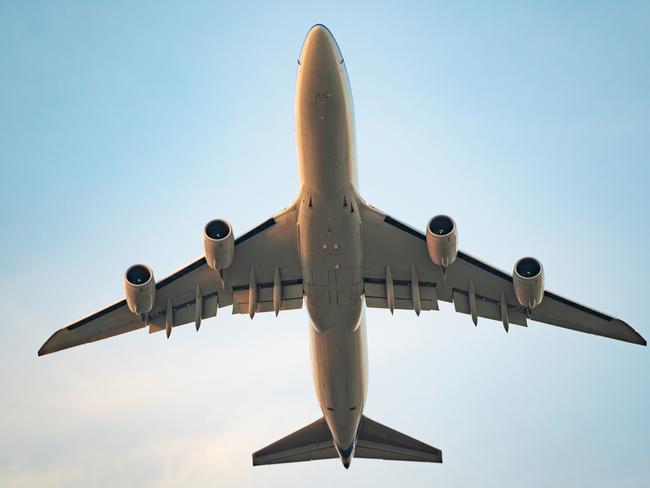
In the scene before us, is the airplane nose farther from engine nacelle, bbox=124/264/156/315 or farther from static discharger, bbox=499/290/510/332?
static discharger, bbox=499/290/510/332

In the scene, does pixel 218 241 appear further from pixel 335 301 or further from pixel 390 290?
pixel 390 290

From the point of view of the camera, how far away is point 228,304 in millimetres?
25844

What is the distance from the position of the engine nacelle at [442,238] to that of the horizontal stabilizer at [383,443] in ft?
31.3

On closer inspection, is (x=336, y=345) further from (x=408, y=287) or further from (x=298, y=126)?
(x=298, y=126)

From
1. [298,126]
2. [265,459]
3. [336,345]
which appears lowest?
[265,459]

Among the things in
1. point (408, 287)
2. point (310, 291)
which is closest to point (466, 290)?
point (408, 287)

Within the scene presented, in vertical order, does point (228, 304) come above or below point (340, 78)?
below

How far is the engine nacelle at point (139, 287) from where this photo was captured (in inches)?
874

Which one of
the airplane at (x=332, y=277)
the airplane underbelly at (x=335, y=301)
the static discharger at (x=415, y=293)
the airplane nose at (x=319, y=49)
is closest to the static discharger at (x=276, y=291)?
the airplane at (x=332, y=277)

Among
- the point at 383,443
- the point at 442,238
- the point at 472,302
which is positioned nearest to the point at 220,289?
the point at 442,238

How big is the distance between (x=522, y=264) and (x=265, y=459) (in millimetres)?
12974

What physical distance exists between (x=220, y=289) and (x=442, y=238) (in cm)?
849

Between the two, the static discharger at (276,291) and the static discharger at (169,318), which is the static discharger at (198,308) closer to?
the static discharger at (169,318)

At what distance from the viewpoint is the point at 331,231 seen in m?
21.8
